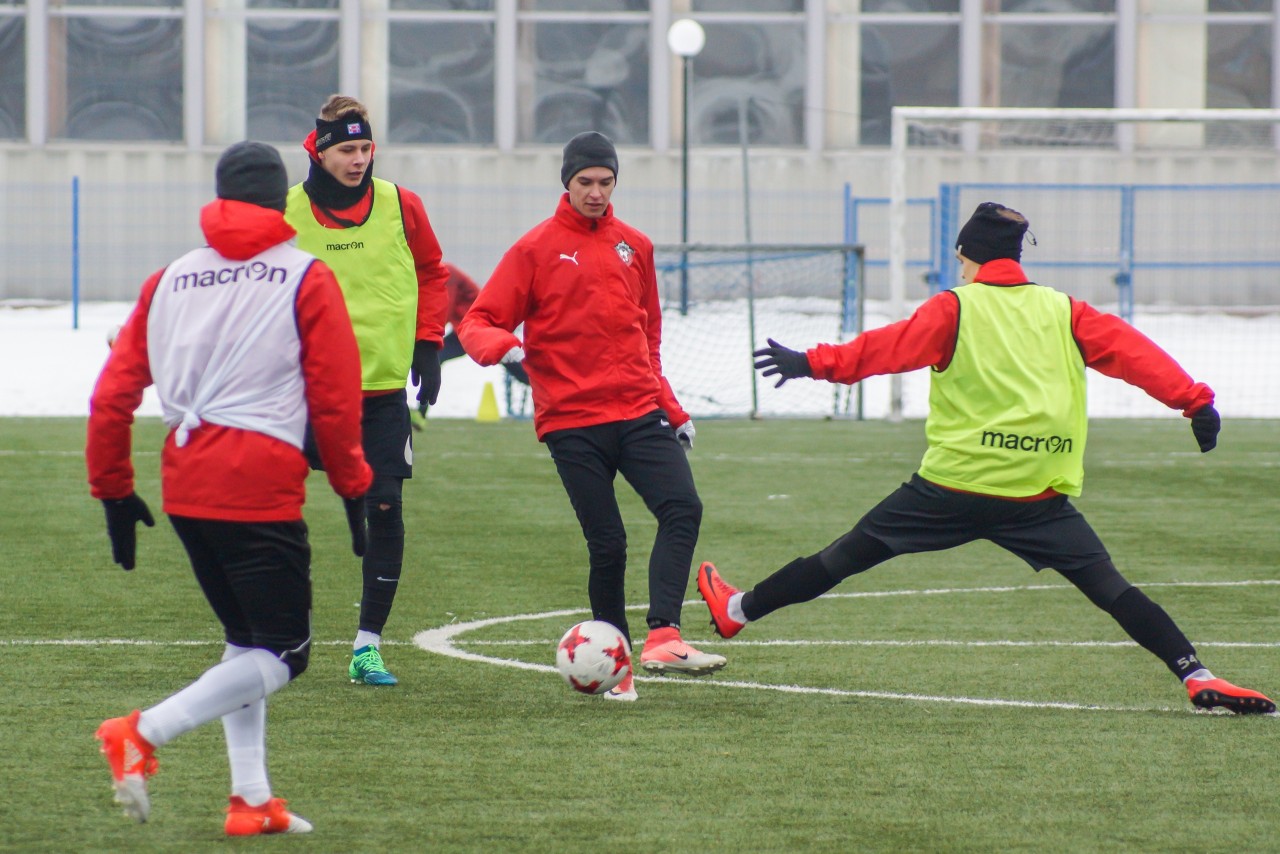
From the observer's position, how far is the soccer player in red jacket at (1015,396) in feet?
21.1

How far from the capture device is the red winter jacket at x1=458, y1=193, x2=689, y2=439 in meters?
6.69

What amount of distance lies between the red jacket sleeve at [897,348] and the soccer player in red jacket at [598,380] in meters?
0.70

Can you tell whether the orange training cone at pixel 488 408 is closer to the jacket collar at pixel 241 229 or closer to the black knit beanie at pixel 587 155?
the black knit beanie at pixel 587 155

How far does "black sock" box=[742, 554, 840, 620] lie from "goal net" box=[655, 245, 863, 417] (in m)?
14.7

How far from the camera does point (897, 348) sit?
642cm

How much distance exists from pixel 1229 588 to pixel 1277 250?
63.9 ft

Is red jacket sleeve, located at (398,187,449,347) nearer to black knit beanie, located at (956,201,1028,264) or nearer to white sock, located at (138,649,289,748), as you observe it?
black knit beanie, located at (956,201,1028,264)

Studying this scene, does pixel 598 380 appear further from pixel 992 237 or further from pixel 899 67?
pixel 899 67

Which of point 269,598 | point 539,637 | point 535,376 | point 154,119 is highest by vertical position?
point 154,119

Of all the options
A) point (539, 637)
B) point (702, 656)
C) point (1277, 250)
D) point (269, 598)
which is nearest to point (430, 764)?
point (269, 598)

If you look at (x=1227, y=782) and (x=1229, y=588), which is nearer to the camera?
(x=1227, y=782)

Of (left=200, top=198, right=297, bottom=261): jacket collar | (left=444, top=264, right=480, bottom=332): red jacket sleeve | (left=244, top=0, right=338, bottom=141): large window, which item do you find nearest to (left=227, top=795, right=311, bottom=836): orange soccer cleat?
(left=200, top=198, right=297, bottom=261): jacket collar

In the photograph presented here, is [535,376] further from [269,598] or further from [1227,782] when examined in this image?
[1227,782]

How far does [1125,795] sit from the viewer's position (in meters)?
5.18
